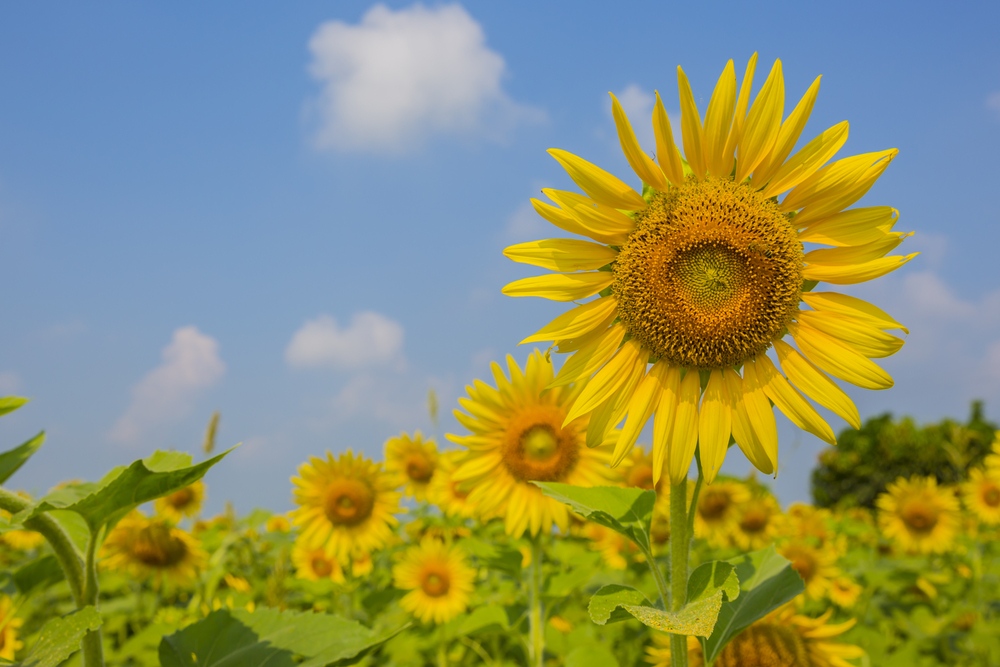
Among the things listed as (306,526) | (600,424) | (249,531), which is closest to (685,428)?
(600,424)

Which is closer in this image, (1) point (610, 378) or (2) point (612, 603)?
(2) point (612, 603)

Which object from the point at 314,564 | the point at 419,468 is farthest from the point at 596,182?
the point at 314,564

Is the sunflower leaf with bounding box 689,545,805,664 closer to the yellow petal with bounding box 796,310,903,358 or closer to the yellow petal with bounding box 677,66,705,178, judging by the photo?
the yellow petal with bounding box 796,310,903,358

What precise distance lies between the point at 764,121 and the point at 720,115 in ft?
0.40

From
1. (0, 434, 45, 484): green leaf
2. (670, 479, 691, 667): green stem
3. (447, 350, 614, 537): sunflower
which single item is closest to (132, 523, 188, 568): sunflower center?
(447, 350, 614, 537): sunflower

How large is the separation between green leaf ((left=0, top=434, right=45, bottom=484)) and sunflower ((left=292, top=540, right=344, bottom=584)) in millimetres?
4087

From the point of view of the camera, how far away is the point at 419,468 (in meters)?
6.44

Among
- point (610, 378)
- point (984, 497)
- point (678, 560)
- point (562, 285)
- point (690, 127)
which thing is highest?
point (690, 127)

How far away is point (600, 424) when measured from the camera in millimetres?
2346

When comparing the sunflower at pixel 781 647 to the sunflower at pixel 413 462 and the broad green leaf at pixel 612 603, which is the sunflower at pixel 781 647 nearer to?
the broad green leaf at pixel 612 603

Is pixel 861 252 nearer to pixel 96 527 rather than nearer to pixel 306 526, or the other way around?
pixel 96 527

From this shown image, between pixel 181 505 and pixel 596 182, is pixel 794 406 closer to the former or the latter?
pixel 596 182

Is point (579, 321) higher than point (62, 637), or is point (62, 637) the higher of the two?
point (579, 321)

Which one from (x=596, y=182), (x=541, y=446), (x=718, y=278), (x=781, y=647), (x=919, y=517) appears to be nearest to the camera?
(x=596, y=182)
